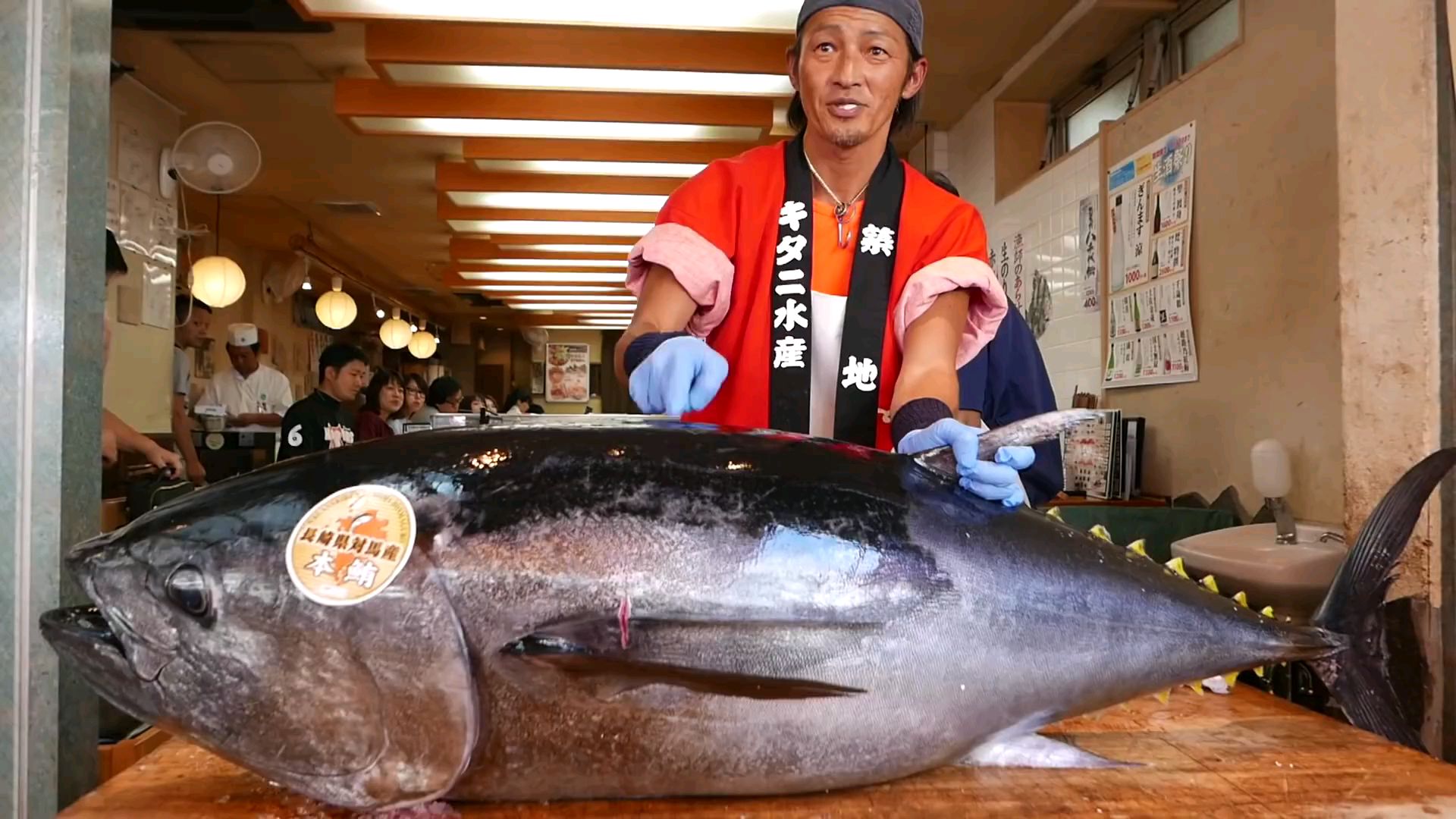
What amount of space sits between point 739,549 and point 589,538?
16 cm

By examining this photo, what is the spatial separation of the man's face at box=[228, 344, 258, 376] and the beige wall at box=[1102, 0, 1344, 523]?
7.01 m

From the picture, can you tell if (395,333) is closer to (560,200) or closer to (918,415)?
(560,200)

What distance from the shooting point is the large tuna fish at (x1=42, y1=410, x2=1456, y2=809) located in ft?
2.84

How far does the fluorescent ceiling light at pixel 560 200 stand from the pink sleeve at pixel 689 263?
4.47 metres

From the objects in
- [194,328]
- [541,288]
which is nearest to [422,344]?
[541,288]

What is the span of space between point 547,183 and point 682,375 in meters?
5.10

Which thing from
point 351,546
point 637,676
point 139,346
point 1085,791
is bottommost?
point 1085,791

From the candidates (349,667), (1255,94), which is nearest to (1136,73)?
(1255,94)

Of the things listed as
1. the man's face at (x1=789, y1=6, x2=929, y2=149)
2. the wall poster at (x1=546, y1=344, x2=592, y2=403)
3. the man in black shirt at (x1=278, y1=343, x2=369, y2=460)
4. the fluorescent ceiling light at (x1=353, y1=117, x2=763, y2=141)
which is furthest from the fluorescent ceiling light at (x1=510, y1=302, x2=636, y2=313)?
the man's face at (x1=789, y1=6, x2=929, y2=149)

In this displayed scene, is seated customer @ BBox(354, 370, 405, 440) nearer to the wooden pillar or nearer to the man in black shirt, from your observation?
the man in black shirt

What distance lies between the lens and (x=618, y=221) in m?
6.62

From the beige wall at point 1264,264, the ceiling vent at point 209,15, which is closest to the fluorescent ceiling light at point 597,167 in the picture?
the ceiling vent at point 209,15

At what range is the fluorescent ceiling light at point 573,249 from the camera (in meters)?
7.66

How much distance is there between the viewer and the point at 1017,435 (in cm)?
110
